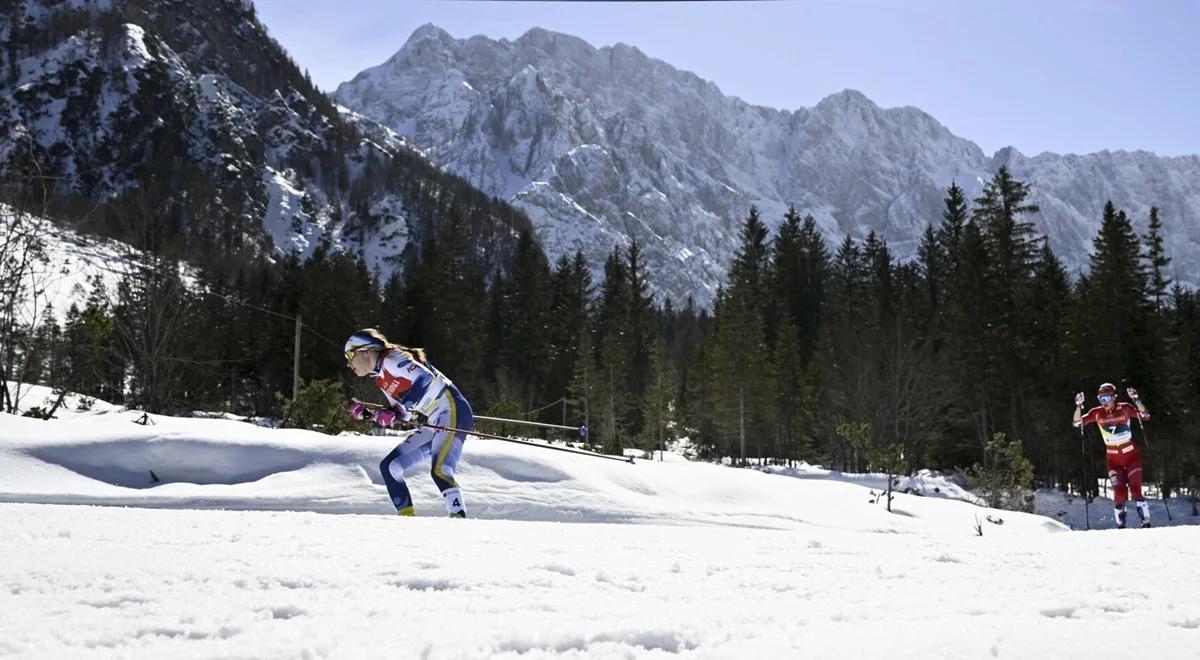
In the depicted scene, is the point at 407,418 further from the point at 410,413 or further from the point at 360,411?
the point at 360,411

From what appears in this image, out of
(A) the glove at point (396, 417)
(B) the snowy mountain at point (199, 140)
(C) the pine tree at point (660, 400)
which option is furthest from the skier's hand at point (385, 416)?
(B) the snowy mountain at point (199, 140)

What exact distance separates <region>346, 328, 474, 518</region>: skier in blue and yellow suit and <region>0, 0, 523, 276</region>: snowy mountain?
13394cm

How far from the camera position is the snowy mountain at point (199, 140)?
152500 millimetres

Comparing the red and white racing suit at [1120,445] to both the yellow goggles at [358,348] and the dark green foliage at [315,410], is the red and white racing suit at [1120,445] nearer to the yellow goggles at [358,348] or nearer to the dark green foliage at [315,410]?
the yellow goggles at [358,348]

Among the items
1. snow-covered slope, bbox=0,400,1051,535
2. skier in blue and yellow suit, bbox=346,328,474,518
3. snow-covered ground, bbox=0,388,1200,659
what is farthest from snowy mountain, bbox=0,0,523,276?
snow-covered ground, bbox=0,388,1200,659

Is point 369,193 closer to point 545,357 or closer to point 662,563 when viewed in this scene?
point 545,357

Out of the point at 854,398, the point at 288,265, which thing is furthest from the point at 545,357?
the point at 854,398

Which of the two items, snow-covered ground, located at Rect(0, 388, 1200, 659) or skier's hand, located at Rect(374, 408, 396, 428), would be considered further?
skier's hand, located at Rect(374, 408, 396, 428)

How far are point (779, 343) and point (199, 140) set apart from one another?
155659 millimetres

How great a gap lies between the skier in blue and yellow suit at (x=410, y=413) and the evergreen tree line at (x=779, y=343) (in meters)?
13.9

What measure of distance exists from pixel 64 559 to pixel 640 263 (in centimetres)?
6389

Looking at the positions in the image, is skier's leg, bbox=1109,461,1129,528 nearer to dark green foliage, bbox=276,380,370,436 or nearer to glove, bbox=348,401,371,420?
glove, bbox=348,401,371,420

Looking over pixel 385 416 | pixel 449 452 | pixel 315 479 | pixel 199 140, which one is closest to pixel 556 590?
pixel 385 416

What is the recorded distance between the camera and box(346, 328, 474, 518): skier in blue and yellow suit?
8.08 meters
